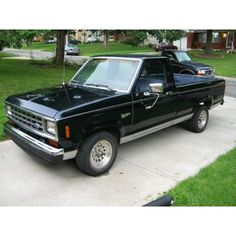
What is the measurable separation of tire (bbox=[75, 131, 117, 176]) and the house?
36796 millimetres

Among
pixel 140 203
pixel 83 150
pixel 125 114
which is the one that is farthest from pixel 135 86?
pixel 140 203

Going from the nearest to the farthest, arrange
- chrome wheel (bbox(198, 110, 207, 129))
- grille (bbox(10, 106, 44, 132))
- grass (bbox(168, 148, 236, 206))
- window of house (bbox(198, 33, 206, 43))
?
1. grass (bbox(168, 148, 236, 206))
2. grille (bbox(10, 106, 44, 132))
3. chrome wheel (bbox(198, 110, 207, 129))
4. window of house (bbox(198, 33, 206, 43))

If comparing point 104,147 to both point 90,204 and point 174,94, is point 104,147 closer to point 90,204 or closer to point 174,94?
point 90,204

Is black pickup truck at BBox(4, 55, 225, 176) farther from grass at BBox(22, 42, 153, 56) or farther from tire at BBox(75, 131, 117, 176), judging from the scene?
grass at BBox(22, 42, 153, 56)

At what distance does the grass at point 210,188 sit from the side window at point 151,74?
1.76 m

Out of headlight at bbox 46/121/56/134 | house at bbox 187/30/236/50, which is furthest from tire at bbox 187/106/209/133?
house at bbox 187/30/236/50

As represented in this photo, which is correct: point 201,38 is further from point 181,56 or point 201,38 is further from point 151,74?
point 151,74

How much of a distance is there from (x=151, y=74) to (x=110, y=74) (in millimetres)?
766

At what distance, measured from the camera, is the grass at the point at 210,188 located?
3924 millimetres

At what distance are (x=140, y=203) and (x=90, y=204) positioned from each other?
66cm

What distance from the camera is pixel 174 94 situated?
5.90 m

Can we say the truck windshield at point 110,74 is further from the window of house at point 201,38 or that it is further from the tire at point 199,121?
the window of house at point 201,38

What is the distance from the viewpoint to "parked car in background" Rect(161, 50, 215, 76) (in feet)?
44.5

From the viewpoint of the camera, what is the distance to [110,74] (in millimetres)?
5367
